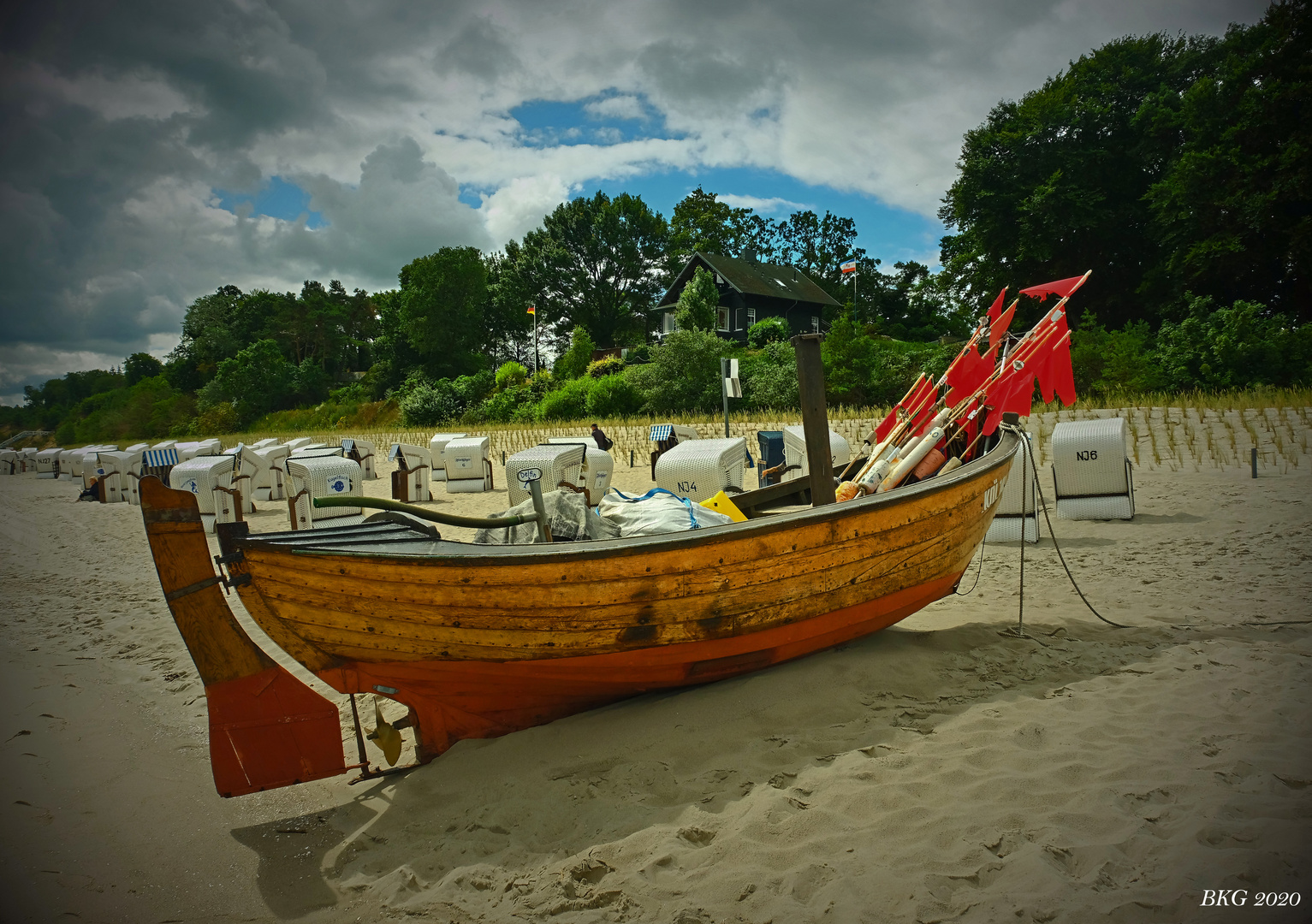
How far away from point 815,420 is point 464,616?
8.79ft

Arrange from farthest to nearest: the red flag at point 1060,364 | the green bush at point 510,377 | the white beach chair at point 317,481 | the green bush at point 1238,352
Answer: the green bush at point 510,377, the green bush at point 1238,352, the white beach chair at point 317,481, the red flag at point 1060,364

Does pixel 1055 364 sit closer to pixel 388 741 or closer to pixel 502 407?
pixel 388 741

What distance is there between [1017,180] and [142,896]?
117ft

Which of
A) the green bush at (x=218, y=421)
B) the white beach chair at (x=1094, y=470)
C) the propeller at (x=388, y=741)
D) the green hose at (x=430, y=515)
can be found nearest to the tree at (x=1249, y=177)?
the white beach chair at (x=1094, y=470)

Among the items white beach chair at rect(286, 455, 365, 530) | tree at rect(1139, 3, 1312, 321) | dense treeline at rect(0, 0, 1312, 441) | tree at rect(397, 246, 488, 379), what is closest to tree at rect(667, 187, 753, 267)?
dense treeline at rect(0, 0, 1312, 441)

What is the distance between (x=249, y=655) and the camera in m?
3.50

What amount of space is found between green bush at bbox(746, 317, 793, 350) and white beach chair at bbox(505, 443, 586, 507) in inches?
1033

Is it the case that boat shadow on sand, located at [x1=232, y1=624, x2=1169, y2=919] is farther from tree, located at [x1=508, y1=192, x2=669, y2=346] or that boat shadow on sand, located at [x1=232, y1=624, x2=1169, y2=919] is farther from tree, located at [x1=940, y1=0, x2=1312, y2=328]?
tree, located at [x1=508, y1=192, x2=669, y2=346]

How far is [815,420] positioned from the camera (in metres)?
4.88

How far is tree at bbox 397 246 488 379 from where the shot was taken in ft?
166

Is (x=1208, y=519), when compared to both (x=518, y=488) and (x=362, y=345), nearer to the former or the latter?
(x=518, y=488)

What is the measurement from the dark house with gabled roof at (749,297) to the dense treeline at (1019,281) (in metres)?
3.18

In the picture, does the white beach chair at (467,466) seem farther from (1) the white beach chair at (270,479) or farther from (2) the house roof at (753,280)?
(2) the house roof at (753,280)

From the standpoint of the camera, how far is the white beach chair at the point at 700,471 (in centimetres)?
982
